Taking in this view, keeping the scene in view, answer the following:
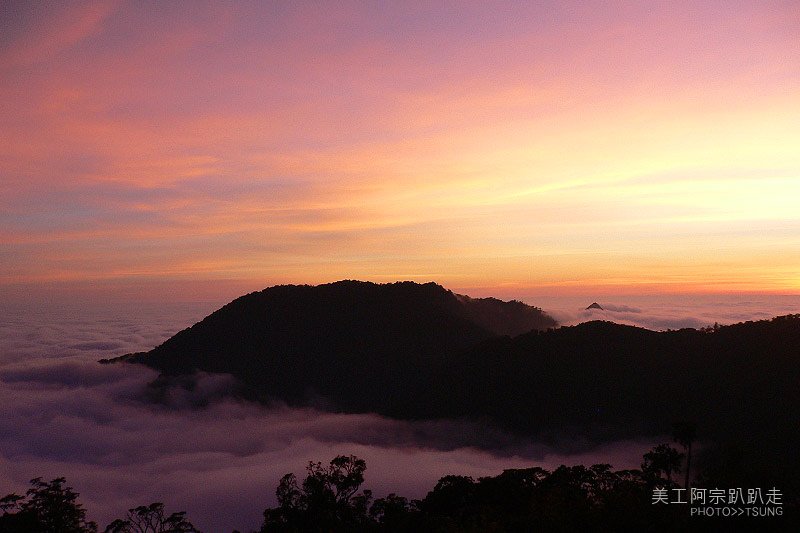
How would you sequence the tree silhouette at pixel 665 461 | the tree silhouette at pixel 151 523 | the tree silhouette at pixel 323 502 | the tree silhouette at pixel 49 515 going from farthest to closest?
the tree silhouette at pixel 151 523
the tree silhouette at pixel 323 502
the tree silhouette at pixel 49 515
the tree silhouette at pixel 665 461

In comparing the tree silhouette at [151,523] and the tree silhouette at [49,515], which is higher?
the tree silhouette at [49,515]

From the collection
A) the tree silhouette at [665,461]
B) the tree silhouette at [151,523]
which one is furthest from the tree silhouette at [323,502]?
A: the tree silhouette at [665,461]

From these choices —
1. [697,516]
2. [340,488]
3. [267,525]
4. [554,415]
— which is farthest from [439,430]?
[697,516]

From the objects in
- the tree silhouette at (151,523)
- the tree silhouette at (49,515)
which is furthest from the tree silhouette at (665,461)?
the tree silhouette at (49,515)

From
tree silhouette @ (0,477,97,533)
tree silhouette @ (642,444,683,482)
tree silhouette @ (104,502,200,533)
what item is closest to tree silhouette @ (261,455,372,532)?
tree silhouette @ (104,502,200,533)

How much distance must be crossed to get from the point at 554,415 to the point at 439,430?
44184 mm

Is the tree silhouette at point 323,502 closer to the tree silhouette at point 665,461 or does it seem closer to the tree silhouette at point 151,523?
the tree silhouette at point 151,523

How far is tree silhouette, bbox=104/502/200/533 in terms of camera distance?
73.3 m

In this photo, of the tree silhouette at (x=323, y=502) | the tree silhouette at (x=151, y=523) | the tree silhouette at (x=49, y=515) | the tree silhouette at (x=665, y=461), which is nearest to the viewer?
the tree silhouette at (x=665, y=461)

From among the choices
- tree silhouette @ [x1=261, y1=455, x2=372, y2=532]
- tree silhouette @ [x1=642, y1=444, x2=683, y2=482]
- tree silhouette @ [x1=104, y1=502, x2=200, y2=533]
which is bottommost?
tree silhouette @ [x1=104, y1=502, x2=200, y2=533]

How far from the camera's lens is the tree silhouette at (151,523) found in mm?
73312

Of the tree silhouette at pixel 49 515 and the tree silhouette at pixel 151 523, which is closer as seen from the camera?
the tree silhouette at pixel 49 515

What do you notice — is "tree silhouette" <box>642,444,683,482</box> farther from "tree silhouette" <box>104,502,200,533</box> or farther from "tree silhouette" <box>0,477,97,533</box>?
"tree silhouette" <box>0,477,97,533</box>

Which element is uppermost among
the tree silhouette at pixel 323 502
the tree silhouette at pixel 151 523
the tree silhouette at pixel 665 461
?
the tree silhouette at pixel 665 461
